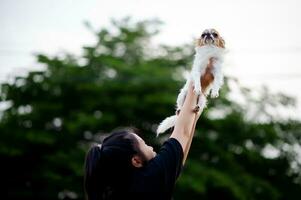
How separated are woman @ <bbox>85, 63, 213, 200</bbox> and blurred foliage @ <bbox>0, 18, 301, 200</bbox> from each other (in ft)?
43.3

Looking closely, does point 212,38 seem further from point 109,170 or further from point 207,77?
point 109,170

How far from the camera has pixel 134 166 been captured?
2.33 m

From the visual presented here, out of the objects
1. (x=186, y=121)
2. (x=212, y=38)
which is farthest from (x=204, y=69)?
(x=186, y=121)

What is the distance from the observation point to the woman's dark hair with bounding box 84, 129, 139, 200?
2320 millimetres

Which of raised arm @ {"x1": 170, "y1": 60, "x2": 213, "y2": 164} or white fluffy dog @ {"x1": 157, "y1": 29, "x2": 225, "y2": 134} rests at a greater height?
white fluffy dog @ {"x1": 157, "y1": 29, "x2": 225, "y2": 134}

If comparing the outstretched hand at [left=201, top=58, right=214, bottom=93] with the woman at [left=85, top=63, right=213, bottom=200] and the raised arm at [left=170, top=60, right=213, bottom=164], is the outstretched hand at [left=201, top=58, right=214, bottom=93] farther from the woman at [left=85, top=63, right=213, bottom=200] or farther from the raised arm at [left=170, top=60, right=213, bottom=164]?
the woman at [left=85, top=63, right=213, bottom=200]

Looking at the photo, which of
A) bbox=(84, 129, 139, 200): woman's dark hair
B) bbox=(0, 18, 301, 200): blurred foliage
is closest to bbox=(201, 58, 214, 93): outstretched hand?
bbox=(84, 129, 139, 200): woman's dark hair

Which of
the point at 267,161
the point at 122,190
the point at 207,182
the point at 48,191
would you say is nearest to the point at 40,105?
the point at 48,191

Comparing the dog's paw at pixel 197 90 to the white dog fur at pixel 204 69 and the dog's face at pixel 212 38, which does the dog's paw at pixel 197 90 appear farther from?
the dog's face at pixel 212 38

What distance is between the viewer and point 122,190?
91.0 inches

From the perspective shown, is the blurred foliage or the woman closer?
the woman

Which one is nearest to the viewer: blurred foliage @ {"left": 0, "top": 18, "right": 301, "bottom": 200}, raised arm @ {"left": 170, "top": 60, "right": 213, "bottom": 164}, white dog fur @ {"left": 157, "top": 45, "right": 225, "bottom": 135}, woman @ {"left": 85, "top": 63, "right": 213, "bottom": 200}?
woman @ {"left": 85, "top": 63, "right": 213, "bottom": 200}

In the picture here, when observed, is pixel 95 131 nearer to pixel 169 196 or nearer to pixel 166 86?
pixel 166 86

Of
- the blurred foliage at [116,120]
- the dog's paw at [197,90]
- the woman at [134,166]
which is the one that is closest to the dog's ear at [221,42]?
the dog's paw at [197,90]
